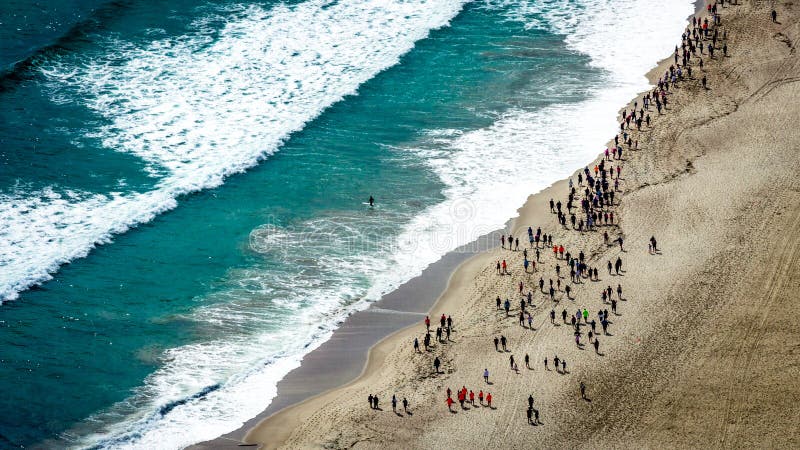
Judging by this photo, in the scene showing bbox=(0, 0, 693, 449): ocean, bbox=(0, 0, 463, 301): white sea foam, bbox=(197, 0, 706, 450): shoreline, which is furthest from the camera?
bbox=(0, 0, 463, 301): white sea foam

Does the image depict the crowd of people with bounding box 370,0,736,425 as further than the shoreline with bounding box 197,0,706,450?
Yes

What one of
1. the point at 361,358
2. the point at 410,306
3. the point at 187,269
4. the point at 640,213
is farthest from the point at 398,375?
the point at 640,213

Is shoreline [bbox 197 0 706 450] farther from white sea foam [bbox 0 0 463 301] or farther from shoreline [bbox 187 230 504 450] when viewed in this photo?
white sea foam [bbox 0 0 463 301]

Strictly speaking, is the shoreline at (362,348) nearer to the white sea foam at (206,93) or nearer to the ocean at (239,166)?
the ocean at (239,166)

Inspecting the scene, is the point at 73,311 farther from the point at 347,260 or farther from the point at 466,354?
the point at 466,354

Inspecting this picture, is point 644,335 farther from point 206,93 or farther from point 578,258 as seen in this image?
point 206,93

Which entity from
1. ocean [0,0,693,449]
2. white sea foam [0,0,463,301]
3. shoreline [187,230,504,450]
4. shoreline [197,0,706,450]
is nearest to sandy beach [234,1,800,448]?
shoreline [197,0,706,450]
